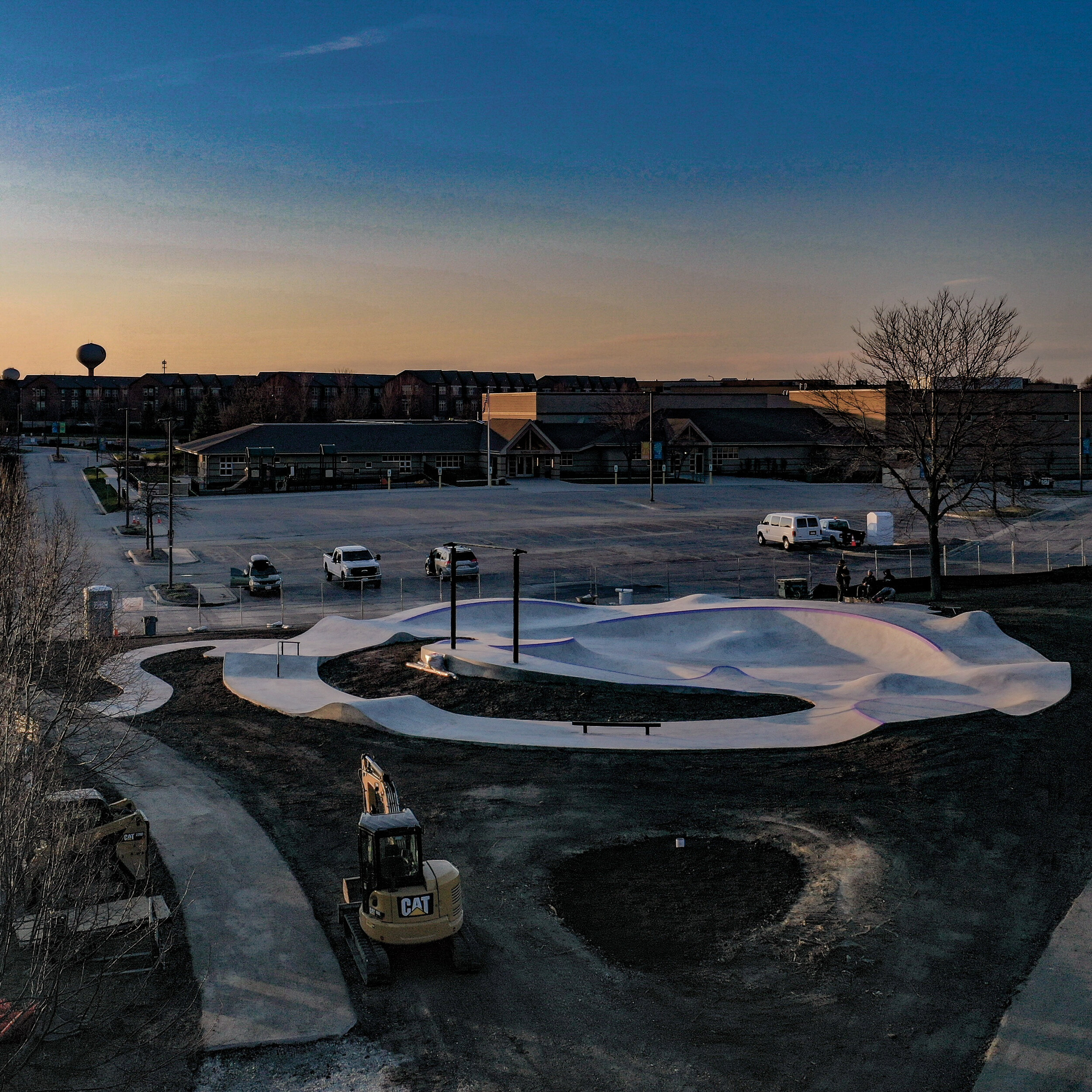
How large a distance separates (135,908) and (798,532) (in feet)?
146

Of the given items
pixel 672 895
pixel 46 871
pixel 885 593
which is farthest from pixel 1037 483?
pixel 46 871

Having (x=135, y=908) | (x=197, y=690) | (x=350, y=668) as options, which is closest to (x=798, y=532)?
(x=350, y=668)

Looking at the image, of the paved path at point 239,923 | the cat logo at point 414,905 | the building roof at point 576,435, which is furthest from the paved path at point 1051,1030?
the building roof at point 576,435

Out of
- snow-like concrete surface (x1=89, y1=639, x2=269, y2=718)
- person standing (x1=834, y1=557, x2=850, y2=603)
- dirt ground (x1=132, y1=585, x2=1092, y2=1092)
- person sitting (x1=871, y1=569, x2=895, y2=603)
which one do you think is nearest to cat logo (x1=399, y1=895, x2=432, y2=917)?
dirt ground (x1=132, y1=585, x2=1092, y2=1092)

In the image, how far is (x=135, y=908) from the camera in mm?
14852

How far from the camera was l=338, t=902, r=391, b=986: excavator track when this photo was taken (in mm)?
13477

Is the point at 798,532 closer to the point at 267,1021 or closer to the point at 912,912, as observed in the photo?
the point at 912,912

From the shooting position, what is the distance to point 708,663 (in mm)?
31156

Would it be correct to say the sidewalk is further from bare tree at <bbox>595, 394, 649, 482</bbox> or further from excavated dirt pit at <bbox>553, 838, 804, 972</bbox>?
bare tree at <bbox>595, 394, 649, 482</bbox>

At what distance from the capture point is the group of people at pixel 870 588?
126 feet

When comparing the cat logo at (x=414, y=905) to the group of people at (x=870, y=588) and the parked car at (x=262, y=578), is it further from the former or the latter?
the parked car at (x=262, y=578)

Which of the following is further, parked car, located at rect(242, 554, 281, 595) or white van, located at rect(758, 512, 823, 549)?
white van, located at rect(758, 512, 823, 549)

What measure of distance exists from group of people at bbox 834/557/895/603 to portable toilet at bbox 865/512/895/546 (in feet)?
45.9

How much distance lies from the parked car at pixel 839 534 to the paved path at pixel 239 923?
4015cm
